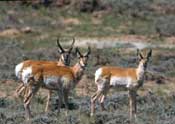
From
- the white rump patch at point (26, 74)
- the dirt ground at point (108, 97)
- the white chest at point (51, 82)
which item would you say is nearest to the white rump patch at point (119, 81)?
the dirt ground at point (108, 97)

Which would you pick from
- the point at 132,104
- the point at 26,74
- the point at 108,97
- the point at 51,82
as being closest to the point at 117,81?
the point at 132,104

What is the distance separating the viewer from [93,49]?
27578 millimetres

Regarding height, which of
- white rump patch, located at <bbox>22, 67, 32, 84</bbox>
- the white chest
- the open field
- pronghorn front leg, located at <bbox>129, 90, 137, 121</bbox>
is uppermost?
white rump patch, located at <bbox>22, 67, 32, 84</bbox>

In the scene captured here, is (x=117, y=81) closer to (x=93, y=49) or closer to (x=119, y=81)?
(x=119, y=81)

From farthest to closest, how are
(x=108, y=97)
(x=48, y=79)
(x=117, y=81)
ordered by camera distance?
(x=108, y=97) < (x=117, y=81) < (x=48, y=79)

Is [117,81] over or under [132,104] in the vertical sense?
over

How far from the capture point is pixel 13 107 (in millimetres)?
16969

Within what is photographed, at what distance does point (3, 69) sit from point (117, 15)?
1399cm

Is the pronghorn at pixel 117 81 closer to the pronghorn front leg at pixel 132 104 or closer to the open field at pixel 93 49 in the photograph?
the pronghorn front leg at pixel 132 104

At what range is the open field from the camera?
51.5 ft

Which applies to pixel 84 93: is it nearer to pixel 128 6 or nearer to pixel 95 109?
pixel 95 109

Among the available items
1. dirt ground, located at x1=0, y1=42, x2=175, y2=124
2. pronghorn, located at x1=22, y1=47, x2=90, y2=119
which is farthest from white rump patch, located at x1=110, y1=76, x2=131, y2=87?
pronghorn, located at x1=22, y1=47, x2=90, y2=119

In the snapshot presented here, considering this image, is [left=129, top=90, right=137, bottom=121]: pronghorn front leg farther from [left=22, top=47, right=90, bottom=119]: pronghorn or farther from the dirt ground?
[left=22, top=47, right=90, bottom=119]: pronghorn

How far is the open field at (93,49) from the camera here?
15.7 m
